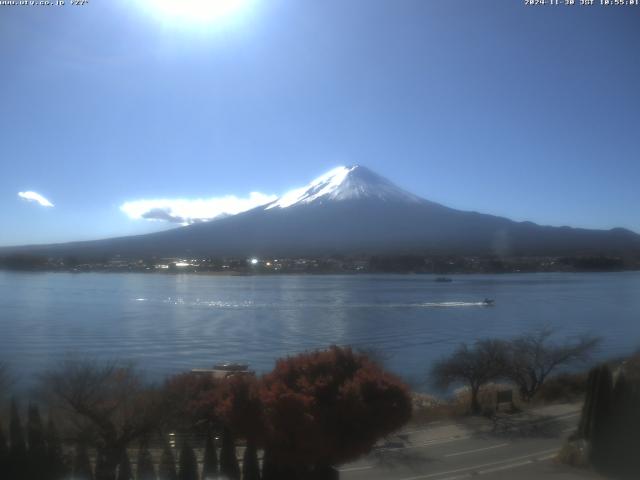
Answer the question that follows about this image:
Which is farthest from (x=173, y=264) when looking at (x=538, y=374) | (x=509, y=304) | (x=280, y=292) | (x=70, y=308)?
(x=538, y=374)

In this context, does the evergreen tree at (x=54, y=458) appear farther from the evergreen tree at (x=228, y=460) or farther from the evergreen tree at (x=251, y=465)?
the evergreen tree at (x=251, y=465)

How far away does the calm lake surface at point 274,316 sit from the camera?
466 inches

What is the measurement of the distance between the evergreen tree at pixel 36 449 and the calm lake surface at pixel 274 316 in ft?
13.1

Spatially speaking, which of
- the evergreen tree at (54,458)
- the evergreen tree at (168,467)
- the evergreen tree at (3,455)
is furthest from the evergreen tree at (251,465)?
the evergreen tree at (3,455)

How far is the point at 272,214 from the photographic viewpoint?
4481 cm

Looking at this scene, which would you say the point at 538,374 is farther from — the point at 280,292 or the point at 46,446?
the point at 280,292

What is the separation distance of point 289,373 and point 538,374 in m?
7.11

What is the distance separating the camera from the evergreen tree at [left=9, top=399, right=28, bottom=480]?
15.5 ft

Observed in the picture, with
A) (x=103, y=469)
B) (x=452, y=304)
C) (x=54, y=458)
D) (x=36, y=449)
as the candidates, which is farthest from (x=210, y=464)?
(x=452, y=304)

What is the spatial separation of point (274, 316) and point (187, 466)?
12267 mm

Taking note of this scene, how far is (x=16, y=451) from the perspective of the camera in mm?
4750

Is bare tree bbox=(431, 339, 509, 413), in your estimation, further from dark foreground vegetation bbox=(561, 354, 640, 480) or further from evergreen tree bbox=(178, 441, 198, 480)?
evergreen tree bbox=(178, 441, 198, 480)

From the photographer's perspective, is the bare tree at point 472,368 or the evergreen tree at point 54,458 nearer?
the evergreen tree at point 54,458

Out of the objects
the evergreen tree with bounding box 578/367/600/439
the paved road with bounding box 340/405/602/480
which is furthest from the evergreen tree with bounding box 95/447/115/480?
the evergreen tree with bounding box 578/367/600/439
